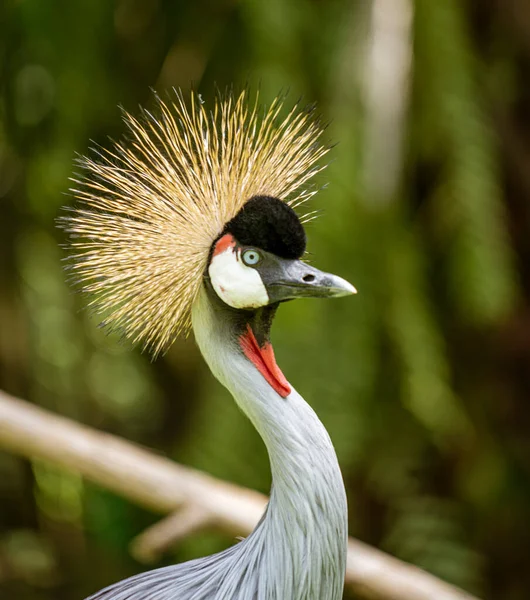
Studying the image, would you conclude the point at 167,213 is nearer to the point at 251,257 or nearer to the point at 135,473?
the point at 251,257

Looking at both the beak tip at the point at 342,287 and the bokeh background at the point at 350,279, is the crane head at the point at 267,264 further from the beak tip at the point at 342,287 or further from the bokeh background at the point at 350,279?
the bokeh background at the point at 350,279

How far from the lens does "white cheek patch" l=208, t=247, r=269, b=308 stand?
2.73 ft

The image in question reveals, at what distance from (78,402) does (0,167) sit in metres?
0.64

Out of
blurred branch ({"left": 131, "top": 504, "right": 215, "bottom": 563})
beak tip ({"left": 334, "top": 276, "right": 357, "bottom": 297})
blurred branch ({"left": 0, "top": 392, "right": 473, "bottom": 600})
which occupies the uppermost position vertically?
beak tip ({"left": 334, "top": 276, "right": 357, "bottom": 297})

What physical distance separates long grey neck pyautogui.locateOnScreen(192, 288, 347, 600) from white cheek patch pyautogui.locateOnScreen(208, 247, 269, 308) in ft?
0.09

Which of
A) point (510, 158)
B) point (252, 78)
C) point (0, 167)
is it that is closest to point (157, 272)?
point (252, 78)

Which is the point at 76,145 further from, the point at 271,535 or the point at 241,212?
the point at 271,535

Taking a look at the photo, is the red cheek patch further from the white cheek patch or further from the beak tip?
the beak tip

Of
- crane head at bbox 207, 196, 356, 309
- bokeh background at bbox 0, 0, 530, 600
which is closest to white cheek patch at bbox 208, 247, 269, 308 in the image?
crane head at bbox 207, 196, 356, 309

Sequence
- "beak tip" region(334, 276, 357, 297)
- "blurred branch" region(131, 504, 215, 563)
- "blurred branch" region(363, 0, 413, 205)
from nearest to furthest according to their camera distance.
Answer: "beak tip" region(334, 276, 357, 297) < "blurred branch" region(131, 504, 215, 563) < "blurred branch" region(363, 0, 413, 205)

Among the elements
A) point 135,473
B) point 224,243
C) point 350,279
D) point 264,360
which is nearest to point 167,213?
point 224,243

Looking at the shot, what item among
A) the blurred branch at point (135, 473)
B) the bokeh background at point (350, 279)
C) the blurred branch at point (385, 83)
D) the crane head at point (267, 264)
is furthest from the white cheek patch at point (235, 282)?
the blurred branch at point (385, 83)

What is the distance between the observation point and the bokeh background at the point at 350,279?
170 cm

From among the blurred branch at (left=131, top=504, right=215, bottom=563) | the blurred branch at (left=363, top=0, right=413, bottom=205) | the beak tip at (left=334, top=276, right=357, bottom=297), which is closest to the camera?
the beak tip at (left=334, top=276, right=357, bottom=297)
